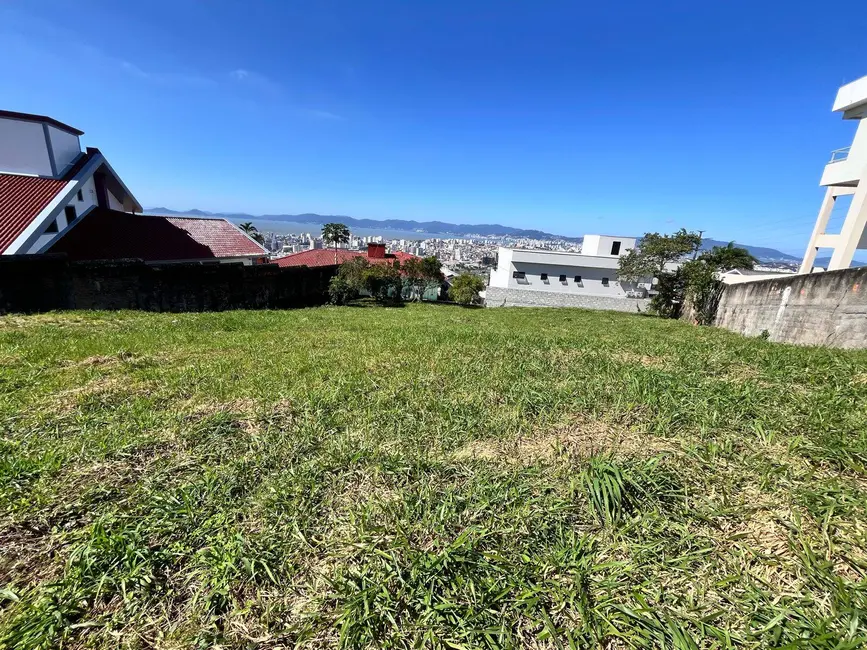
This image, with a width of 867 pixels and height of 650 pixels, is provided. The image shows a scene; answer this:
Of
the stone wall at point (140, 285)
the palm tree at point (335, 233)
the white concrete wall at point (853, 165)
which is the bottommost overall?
the stone wall at point (140, 285)

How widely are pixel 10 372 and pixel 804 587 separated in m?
6.58

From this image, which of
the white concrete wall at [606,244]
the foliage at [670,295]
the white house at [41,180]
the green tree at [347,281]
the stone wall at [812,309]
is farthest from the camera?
the white concrete wall at [606,244]

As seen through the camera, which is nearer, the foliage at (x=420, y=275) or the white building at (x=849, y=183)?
the white building at (x=849, y=183)

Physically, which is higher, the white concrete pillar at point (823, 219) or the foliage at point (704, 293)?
the white concrete pillar at point (823, 219)

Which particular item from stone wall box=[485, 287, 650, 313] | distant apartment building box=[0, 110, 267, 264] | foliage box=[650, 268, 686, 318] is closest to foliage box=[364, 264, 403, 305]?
distant apartment building box=[0, 110, 267, 264]

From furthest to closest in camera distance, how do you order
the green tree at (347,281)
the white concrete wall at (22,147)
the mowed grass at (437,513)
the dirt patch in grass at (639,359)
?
the green tree at (347,281) < the white concrete wall at (22,147) < the dirt patch in grass at (639,359) < the mowed grass at (437,513)

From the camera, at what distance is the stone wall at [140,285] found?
7641 mm

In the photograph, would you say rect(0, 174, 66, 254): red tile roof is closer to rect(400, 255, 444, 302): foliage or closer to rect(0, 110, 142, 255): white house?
rect(0, 110, 142, 255): white house

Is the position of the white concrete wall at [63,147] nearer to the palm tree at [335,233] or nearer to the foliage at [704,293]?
the palm tree at [335,233]

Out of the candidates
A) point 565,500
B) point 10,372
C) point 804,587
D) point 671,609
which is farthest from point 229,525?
point 10,372

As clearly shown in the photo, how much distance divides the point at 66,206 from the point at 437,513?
19.4 m

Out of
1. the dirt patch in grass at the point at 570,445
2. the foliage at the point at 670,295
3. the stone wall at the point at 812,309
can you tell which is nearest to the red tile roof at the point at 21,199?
the dirt patch in grass at the point at 570,445

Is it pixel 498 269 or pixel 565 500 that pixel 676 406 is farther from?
pixel 498 269

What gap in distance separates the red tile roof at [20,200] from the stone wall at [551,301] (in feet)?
80.2
